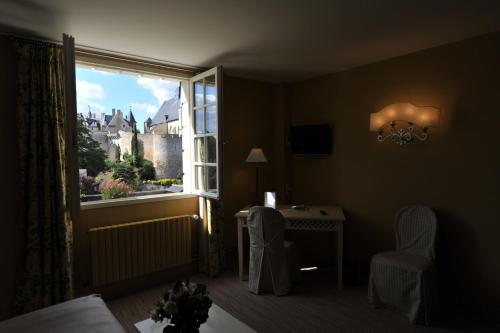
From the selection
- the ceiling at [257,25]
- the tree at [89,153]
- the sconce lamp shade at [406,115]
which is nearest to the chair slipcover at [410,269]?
the sconce lamp shade at [406,115]

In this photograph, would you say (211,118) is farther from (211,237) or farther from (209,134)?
(211,237)

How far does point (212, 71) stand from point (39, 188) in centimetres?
194

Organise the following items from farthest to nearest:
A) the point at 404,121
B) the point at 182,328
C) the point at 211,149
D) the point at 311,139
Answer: the point at 311,139
the point at 211,149
the point at 404,121
the point at 182,328

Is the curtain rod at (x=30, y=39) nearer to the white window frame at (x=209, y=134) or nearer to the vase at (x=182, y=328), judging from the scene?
the white window frame at (x=209, y=134)

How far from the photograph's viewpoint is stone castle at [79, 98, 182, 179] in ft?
10.2

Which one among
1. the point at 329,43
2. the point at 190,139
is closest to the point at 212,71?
the point at 190,139

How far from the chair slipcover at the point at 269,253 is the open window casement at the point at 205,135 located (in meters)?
0.52

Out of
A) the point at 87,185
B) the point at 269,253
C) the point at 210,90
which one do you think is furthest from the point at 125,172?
the point at 269,253

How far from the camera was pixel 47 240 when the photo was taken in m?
2.47

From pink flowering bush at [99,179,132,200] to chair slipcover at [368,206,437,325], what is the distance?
2.70 metres

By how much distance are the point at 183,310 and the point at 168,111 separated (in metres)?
2.64

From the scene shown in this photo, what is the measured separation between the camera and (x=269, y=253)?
296 cm

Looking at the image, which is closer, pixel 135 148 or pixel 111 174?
pixel 111 174

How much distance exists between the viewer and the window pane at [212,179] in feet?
10.5
